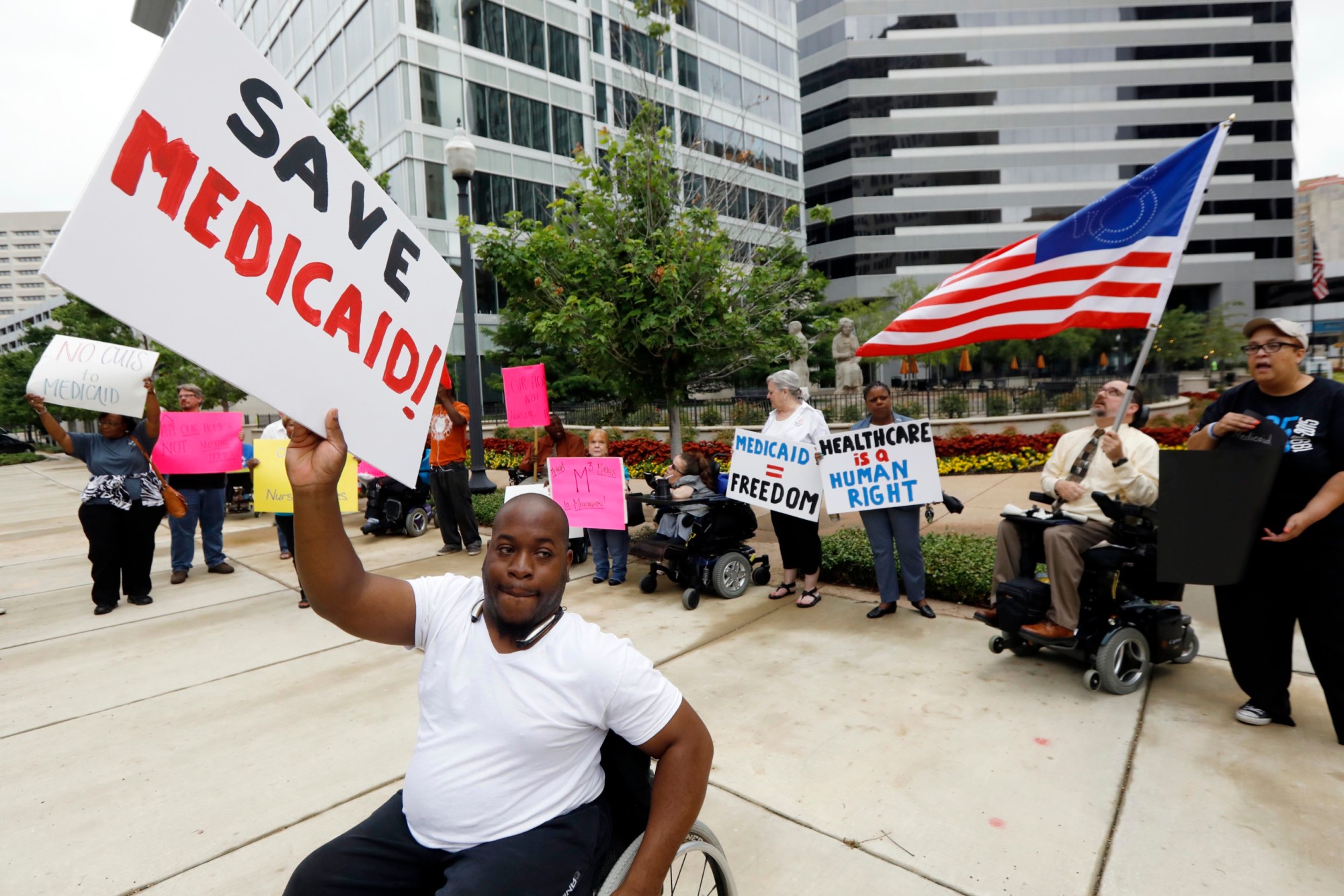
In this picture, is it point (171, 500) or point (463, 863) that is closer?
point (463, 863)

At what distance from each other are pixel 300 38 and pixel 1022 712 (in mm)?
38909

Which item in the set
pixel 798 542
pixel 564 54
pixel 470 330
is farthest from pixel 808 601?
pixel 564 54

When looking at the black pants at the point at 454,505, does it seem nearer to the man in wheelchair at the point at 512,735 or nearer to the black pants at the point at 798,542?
the black pants at the point at 798,542

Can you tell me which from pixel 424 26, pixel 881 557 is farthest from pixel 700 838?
pixel 424 26

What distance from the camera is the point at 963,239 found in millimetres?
58500

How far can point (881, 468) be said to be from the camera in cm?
562

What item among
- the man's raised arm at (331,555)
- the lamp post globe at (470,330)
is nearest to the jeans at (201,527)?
the lamp post globe at (470,330)

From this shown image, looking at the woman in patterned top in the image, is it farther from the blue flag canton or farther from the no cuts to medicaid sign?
the blue flag canton

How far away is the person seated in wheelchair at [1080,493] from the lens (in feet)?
13.5

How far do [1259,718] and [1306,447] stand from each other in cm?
135

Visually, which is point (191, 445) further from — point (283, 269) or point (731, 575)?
point (283, 269)

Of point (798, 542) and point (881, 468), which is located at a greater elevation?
point (881, 468)

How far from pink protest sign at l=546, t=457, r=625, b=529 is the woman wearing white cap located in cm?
434

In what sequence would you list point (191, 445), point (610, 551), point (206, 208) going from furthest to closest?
1. point (191, 445)
2. point (610, 551)
3. point (206, 208)
